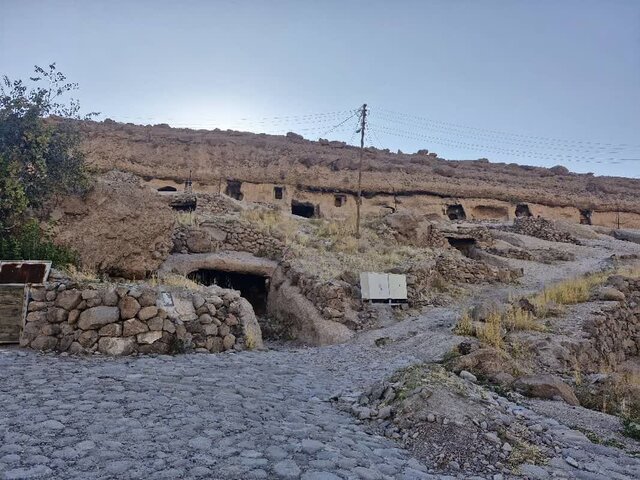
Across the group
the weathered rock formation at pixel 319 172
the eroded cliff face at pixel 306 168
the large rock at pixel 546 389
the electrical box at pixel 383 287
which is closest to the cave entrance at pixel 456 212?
the weathered rock formation at pixel 319 172

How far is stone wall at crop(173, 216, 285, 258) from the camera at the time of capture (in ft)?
49.3

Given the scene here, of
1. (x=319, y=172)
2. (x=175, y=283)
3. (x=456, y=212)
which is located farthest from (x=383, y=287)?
(x=456, y=212)

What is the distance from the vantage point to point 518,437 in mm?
4520

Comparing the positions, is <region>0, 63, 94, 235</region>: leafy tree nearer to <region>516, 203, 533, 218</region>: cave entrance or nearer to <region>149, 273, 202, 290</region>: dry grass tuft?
<region>149, 273, 202, 290</region>: dry grass tuft

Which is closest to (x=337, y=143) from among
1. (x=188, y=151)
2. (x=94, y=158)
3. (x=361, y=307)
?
(x=188, y=151)

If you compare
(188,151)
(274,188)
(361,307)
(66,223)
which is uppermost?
(188,151)

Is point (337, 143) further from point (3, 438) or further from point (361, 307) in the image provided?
point (3, 438)

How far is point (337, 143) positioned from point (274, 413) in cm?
3497

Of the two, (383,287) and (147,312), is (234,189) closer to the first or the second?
(383,287)

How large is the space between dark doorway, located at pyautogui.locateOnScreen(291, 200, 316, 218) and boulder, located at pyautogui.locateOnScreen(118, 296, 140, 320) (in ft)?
75.2

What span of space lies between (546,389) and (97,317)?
6.46 m

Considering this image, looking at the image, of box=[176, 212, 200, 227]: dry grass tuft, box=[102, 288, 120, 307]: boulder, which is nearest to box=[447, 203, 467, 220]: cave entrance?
box=[176, 212, 200, 227]: dry grass tuft

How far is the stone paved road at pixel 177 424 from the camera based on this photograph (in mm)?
3529

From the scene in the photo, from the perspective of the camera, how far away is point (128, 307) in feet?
25.7
